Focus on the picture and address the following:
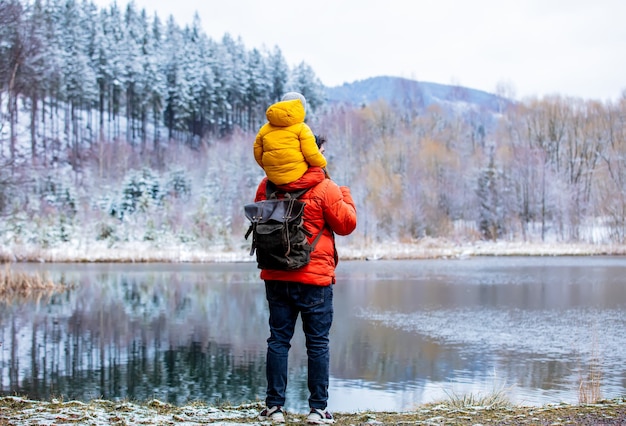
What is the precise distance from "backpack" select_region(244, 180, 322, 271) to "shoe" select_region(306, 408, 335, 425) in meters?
0.93

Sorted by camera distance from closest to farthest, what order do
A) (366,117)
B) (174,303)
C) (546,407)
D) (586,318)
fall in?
(546,407)
(586,318)
(174,303)
(366,117)

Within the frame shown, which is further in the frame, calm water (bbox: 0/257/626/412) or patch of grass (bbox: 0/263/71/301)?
patch of grass (bbox: 0/263/71/301)

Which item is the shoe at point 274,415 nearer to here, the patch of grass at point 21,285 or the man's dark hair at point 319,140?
the man's dark hair at point 319,140

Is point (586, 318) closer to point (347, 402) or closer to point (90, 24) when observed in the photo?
point (347, 402)

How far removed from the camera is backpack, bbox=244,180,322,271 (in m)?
4.52

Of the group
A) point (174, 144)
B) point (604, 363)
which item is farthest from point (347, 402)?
point (174, 144)

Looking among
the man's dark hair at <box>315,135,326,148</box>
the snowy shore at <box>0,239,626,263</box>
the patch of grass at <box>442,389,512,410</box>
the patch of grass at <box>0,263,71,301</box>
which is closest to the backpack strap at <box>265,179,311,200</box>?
the man's dark hair at <box>315,135,326,148</box>

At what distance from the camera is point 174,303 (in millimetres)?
18094

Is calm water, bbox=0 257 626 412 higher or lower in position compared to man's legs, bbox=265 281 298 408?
lower

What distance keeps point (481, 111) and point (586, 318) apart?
88179mm

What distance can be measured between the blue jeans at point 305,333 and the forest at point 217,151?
15.1m

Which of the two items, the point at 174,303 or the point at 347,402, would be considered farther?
the point at 174,303

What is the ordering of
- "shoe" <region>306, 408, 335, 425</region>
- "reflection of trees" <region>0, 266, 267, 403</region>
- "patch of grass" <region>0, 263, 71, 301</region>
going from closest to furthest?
"shoe" <region>306, 408, 335, 425</region>
"reflection of trees" <region>0, 266, 267, 403</region>
"patch of grass" <region>0, 263, 71, 301</region>

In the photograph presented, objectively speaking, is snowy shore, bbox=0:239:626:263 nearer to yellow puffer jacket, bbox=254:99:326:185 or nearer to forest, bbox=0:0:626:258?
forest, bbox=0:0:626:258
